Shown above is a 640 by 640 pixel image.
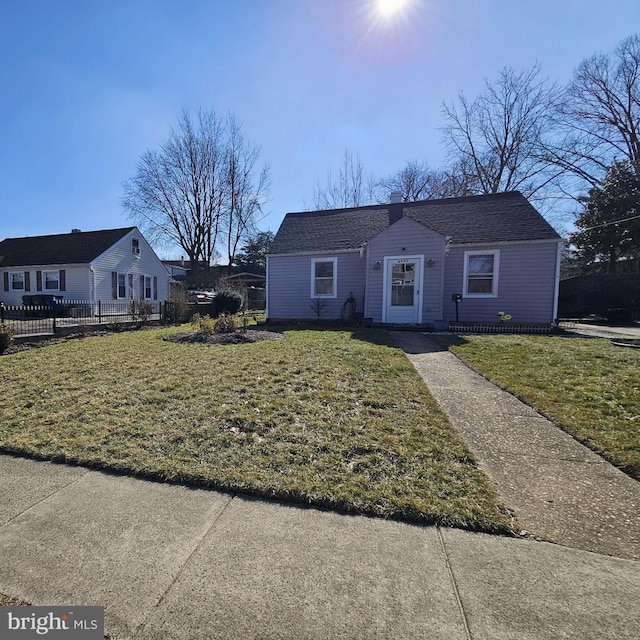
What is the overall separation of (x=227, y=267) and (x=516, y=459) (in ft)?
123

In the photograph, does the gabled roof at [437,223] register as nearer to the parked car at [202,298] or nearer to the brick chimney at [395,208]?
the brick chimney at [395,208]

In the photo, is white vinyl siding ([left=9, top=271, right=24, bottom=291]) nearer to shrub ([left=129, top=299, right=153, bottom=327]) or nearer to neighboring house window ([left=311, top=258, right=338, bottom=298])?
shrub ([left=129, top=299, right=153, bottom=327])

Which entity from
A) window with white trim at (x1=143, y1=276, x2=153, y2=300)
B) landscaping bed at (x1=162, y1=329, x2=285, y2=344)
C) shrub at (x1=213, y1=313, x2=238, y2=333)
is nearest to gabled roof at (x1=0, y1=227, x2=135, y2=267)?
window with white trim at (x1=143, y1=276, x2=153, y2=300)

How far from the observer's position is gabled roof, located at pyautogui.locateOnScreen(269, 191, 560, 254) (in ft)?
38.6

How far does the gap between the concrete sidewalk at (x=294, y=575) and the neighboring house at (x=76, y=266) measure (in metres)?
22.6

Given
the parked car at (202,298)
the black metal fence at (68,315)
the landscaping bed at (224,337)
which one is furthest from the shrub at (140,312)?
the landscaping bed at (224,337)

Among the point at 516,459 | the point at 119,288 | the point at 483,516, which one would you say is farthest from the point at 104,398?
the point at 119,288

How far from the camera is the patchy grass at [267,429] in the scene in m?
2.41

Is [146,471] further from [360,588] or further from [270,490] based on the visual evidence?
[360,588]

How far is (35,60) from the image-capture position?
9.01 metres

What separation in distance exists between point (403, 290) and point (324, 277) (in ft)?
11.0

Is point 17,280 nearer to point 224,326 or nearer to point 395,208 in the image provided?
point 224,326

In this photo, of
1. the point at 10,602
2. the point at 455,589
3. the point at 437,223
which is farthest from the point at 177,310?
the point at 455,589

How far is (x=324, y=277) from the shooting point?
13.4 m
